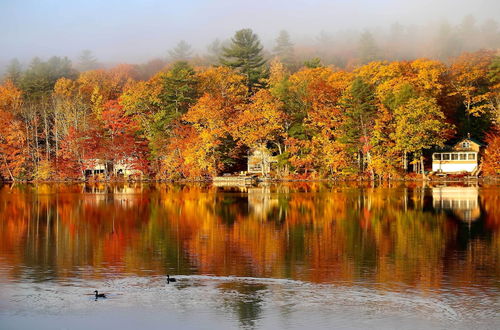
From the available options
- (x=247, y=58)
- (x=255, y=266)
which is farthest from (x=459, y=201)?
(x=247, y=58)

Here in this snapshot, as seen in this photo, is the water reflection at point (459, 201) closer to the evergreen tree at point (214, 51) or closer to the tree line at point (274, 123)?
the tree line at point (274, 123)

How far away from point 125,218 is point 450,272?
19638mm

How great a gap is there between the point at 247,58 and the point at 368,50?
99.8ft

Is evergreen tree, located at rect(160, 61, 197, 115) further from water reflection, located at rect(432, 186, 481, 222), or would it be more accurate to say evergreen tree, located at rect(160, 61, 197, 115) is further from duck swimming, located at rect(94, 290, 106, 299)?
duck swimming, located at rect(94, 290, 106, 299)

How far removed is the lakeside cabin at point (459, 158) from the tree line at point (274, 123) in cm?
169

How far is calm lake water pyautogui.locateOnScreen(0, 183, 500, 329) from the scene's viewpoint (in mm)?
15562

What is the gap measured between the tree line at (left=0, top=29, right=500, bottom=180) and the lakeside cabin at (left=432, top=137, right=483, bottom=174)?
1.69 metres

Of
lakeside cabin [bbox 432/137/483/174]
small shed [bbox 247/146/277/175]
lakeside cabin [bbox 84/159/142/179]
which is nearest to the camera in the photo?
lakeside cabin [bbox 432/137/483/174]

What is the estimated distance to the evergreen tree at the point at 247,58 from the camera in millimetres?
88250

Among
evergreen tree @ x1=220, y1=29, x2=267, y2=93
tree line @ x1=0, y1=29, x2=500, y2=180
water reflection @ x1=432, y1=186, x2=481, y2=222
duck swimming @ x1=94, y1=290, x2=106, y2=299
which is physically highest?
evergreen tree @ x1=220, y1=29, x2=267, y2=93

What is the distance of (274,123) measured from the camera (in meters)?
69.1

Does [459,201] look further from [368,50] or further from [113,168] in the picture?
[368,50]

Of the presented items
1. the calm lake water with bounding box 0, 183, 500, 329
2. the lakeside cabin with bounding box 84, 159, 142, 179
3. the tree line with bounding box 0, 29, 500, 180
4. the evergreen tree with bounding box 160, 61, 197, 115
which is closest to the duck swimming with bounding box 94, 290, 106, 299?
the calm lake water with bounding box 0, 183, 500, 329

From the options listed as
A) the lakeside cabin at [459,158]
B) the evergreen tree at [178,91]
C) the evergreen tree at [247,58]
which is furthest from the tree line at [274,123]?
the evergreen tree at [247,58]
